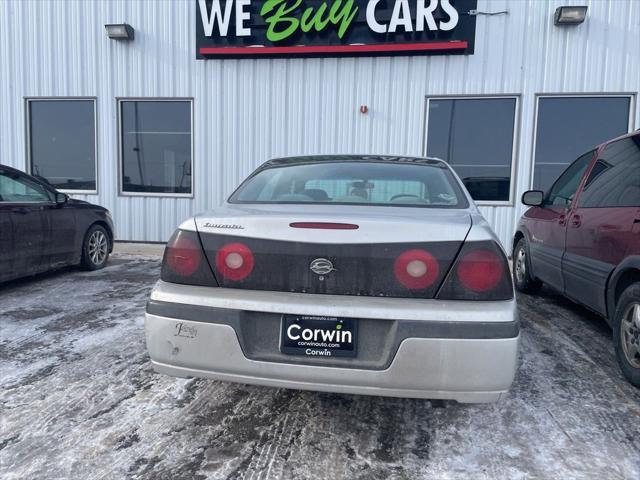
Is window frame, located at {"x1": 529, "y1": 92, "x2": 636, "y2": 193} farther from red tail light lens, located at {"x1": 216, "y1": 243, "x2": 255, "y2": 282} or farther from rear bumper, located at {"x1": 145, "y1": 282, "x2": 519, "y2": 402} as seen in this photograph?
red tail light lens, located at {"x1": 216, "y1": 243, "x2": 255, "y2": 282}

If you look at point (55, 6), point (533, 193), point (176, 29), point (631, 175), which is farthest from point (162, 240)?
point (631, 175)

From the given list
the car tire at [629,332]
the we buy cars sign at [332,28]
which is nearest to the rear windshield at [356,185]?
the car tire at [629,332]

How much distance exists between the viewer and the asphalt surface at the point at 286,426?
1.91 meters

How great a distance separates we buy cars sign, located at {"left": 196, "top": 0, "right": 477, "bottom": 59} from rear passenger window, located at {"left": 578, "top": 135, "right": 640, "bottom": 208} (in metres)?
4.50

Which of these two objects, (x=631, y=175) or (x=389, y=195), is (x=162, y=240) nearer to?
(x=389, y=195)

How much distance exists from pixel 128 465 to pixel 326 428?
35.9 inches

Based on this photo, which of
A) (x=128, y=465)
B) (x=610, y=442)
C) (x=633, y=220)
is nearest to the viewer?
(x=128, y=465)

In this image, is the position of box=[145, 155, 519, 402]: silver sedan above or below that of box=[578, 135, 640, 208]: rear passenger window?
below

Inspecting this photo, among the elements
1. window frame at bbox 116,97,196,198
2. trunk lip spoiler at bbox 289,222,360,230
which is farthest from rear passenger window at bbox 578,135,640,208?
window frame at bbox 116,97,196,198

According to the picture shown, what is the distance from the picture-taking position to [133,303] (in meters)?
4.41

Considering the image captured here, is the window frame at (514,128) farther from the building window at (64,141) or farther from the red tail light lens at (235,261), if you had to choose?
the building window at (64,141)

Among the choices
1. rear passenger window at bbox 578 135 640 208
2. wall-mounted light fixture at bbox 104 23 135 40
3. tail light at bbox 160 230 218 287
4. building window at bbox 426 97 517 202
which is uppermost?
wall-mounted light fixture at bbox 104 23 135 40

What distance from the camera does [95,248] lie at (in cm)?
594

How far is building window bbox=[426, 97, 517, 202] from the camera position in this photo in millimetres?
7512
